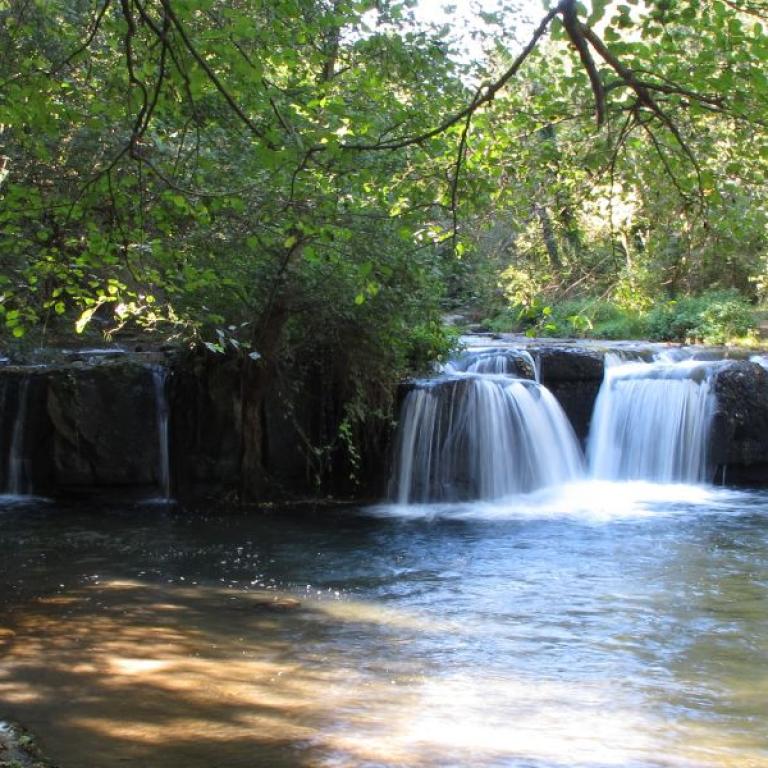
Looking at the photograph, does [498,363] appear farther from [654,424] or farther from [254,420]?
[254,420]

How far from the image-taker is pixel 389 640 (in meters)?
6.78

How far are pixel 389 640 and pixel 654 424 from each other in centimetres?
873

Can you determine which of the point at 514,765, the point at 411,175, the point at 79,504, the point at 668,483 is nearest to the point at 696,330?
the point at 668,483

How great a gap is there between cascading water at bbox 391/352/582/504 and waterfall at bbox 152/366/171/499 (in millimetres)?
3317

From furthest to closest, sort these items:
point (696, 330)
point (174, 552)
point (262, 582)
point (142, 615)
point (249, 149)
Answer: point (696, 330) → point (174, 552) → point (249, 149) → point (262, 582) → point (142, 615)

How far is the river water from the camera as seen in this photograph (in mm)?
4934

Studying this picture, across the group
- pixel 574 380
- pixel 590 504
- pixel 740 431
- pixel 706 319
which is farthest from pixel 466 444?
pixel 706 319

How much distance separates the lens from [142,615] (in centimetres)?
729

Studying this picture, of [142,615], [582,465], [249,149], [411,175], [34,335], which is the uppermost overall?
[249,149]

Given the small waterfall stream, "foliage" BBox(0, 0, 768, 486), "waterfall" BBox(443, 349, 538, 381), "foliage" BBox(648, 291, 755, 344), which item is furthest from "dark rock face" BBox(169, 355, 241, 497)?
"foliage" BBox(648, 291, 755, 344)

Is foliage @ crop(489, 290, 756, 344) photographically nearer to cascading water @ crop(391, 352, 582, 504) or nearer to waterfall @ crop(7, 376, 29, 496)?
cascading water @ crop(391, 352, 582, 504)

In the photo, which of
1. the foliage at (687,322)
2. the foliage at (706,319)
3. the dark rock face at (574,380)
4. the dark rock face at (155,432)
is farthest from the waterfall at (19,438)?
the foliage at (706,319)

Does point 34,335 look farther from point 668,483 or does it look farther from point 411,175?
point 668,483

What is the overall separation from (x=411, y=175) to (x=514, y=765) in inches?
159
